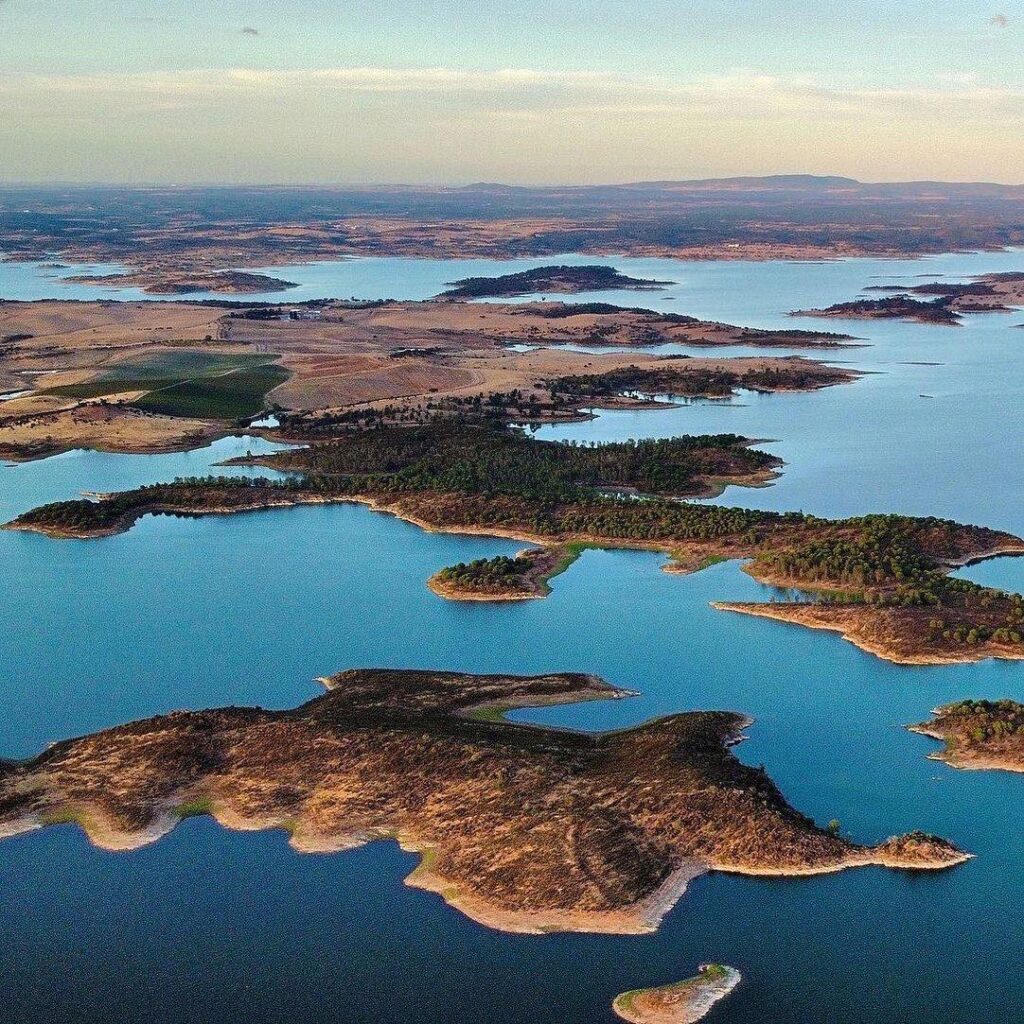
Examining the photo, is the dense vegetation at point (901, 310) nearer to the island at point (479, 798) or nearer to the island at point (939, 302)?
the island at point (939, 302)

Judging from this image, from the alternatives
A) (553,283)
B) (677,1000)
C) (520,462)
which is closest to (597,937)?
(677,1000)

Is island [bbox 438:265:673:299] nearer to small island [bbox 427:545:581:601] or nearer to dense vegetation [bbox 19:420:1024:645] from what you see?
dense vegetation [bbox 19:420:1024:645]

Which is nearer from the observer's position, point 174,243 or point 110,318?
point 110,318

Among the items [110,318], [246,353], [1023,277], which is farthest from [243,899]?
[1023,277]

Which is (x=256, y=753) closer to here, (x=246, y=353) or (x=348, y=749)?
(x=348, y=749)

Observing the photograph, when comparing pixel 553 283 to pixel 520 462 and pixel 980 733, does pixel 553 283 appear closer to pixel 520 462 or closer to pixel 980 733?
pixel 520 462

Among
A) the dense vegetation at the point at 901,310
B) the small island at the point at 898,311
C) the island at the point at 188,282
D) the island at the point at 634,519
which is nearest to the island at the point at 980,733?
the island at the point at 634,519
